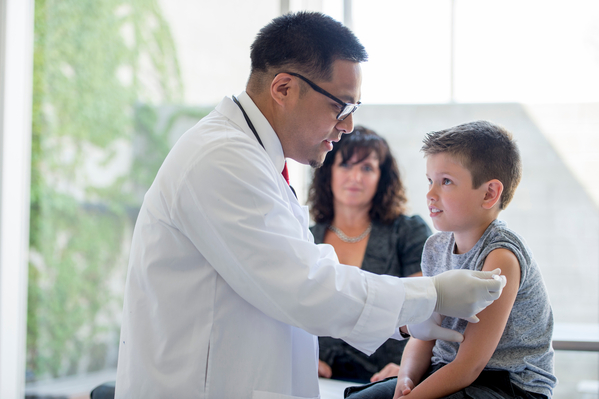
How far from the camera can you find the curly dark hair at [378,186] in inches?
87.4

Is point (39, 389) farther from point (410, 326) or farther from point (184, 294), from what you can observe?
point (410, 326)

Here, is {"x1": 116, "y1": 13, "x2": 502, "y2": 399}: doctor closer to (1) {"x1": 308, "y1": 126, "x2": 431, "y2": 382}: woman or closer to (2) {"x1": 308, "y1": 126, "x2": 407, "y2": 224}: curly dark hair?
(1) {"x1": 308, "y1": 126, "x2": 431, "y2": 382}: woman

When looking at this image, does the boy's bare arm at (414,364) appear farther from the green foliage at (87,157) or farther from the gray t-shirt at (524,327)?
the green foliage at (87,157)

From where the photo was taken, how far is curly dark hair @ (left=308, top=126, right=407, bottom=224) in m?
2.22

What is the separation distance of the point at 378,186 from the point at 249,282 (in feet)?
4.30

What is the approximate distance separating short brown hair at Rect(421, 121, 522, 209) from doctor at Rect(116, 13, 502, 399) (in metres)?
0.29

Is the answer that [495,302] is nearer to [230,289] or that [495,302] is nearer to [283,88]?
[230,289]

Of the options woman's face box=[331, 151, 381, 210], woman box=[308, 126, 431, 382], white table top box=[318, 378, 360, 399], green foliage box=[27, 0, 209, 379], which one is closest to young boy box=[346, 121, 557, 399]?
white table top box=[318, 378, 360, 399]

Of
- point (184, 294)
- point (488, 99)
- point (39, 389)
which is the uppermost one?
point (488, 99)

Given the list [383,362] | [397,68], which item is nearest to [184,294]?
[383,362]

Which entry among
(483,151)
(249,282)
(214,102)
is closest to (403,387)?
(249,282)

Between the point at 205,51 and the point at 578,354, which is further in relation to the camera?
the point at 205,51

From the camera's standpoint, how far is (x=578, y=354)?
7.59 feet

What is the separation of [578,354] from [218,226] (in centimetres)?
212
